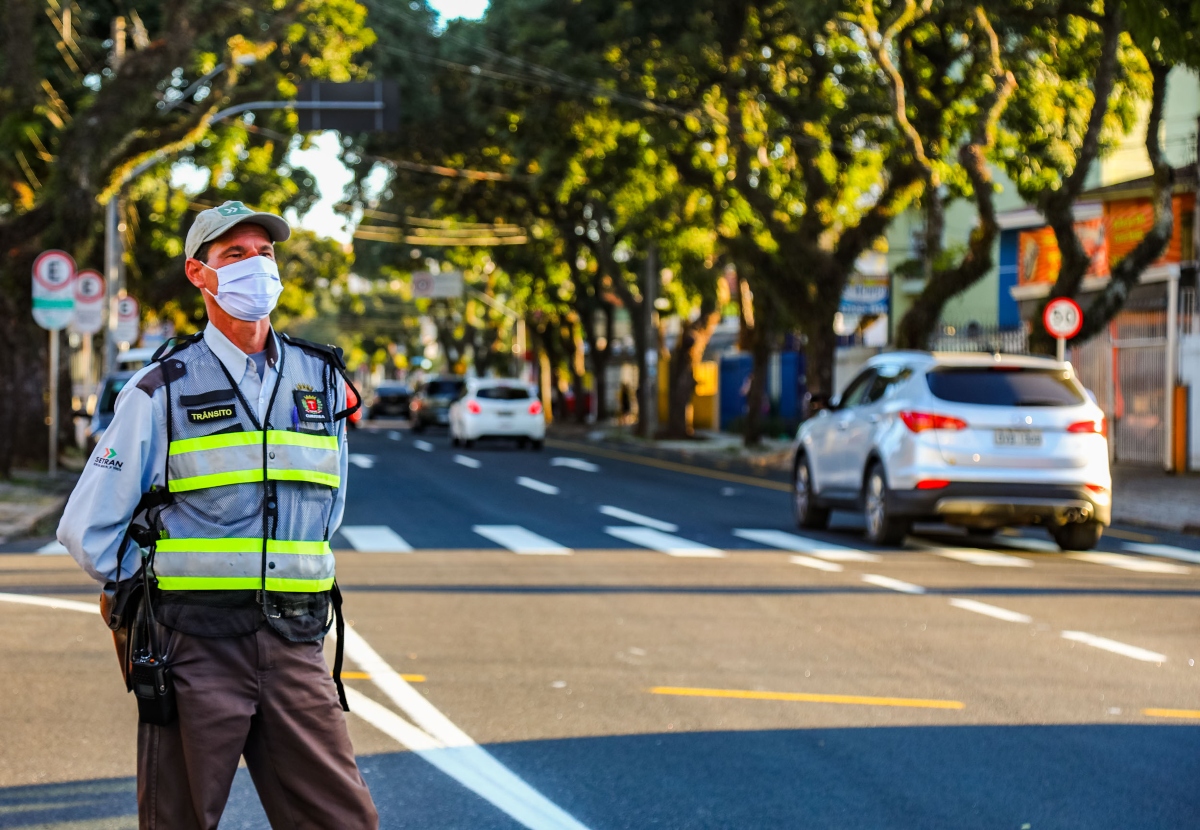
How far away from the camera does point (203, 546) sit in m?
Result: 3.91

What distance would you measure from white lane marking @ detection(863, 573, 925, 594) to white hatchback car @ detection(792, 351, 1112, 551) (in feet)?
6.25

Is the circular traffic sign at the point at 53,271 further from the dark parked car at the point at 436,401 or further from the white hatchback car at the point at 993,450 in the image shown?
the dark parked car at the point at 436,401

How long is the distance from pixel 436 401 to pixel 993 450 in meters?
38.7

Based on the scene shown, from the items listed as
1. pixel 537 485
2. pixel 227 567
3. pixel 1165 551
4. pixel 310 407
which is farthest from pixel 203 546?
pixel 537 485

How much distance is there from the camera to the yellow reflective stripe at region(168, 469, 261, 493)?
155 inches

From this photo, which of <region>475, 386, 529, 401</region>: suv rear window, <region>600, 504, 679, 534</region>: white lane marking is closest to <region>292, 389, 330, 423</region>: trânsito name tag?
→ <region>600, 504, 679, 534</region>: white lane marking

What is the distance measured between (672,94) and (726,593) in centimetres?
2042

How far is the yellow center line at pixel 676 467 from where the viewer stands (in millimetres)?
25844

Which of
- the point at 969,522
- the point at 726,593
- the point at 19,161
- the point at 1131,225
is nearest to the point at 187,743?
the point at 726,593

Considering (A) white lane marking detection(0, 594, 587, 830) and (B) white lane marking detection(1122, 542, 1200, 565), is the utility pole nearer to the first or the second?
(B) white lane marking detection(1122, 542, 1200, 565)

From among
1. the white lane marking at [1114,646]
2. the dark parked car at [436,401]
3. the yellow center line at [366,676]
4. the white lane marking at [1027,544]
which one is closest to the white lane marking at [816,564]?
the white lane marking at [1027,544]

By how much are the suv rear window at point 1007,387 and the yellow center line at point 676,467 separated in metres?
9.04

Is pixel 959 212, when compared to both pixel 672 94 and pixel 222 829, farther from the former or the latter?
pixel 222 829

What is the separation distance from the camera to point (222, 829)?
5816 mm
